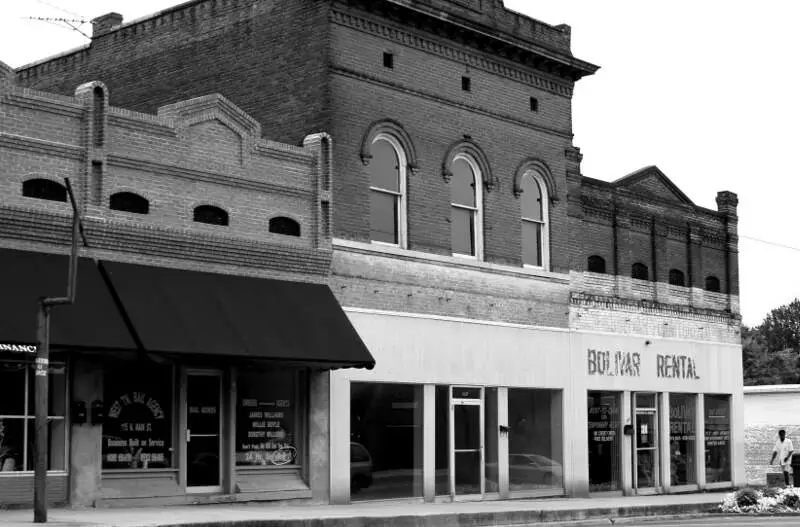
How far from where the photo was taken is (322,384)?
2494 cm

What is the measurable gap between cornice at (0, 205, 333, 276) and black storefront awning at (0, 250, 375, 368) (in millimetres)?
332

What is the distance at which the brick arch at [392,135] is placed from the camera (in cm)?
2619

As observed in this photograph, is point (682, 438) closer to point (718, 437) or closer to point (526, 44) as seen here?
point (718, 437)

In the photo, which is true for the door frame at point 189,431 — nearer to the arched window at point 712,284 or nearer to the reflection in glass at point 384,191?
the reflection in glass at point 384,191

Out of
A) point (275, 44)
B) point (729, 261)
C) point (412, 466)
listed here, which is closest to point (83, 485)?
point (412, 466)

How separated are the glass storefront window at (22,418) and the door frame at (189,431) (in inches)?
90.1

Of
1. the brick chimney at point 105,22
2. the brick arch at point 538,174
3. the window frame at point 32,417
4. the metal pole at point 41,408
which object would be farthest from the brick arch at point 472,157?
the metal pole at point 41,408

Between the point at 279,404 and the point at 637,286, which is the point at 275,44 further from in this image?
the point at 637,286

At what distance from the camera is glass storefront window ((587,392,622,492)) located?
3156 cm

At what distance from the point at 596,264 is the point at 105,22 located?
A: 500 inches

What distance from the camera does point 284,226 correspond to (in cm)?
2495

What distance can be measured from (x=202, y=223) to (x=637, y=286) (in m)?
13.9

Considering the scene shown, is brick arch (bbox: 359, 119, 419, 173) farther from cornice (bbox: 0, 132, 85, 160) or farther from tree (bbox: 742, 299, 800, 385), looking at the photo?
tree (bbox: 742, 299, 800, 385)

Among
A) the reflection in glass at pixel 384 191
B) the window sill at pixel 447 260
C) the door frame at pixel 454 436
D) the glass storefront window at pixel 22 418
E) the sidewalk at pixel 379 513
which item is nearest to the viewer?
the sidewalk at pixel 379 513
